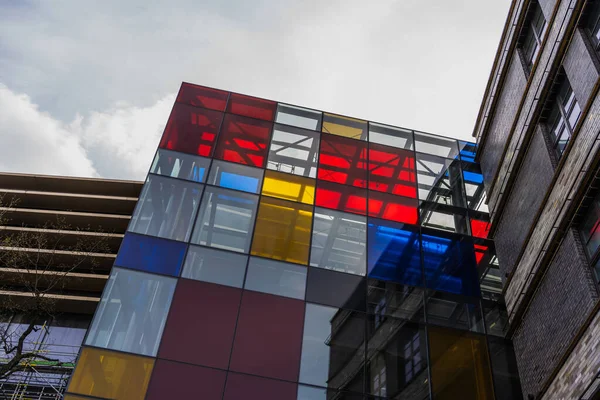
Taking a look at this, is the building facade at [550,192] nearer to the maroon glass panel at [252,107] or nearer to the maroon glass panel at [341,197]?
the maroon glass panel at [341,197]

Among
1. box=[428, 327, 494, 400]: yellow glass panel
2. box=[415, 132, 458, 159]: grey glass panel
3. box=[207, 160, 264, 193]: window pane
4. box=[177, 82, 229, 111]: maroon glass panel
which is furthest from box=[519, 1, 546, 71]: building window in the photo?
box=[177, 82, 229, 111]: maroon glass panel

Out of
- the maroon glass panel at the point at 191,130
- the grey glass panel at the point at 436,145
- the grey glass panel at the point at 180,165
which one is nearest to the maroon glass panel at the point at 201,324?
the grey glass panel at the point at 180,165

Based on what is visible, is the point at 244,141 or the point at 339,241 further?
the point at 244,141

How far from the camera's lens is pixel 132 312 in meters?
14.7

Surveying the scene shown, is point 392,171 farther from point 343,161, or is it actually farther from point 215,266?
point 215,266

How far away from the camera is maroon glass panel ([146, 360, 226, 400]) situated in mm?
13320

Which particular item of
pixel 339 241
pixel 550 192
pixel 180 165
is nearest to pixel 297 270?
pixel 339 241

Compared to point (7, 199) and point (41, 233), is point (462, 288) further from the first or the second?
point (7, 199)

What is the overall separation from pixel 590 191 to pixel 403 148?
9.58m

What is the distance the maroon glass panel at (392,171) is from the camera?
65.9 ft

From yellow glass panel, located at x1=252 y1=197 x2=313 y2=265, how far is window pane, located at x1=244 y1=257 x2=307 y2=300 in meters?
0.29

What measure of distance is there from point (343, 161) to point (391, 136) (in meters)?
2.76

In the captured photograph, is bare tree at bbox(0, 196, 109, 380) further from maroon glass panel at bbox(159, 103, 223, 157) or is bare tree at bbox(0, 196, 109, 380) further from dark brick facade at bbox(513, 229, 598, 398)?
dark brick facade at bbox(513, 229, 598, 398)

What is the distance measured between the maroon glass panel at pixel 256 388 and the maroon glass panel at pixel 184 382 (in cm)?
25
